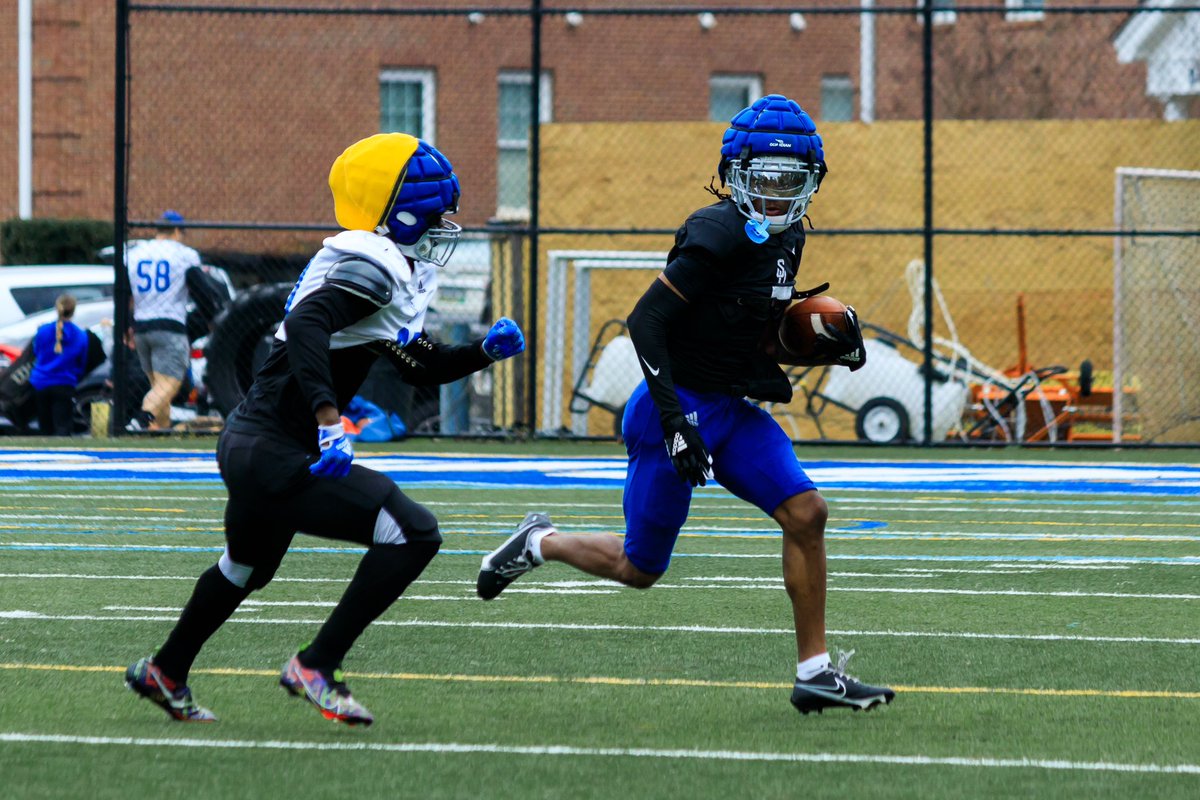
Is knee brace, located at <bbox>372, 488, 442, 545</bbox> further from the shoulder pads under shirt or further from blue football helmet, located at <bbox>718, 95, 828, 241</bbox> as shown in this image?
blue football helmet, located at <bbox>718, 95, 828, 241</bbox>

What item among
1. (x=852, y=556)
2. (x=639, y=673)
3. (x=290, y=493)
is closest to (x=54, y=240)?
(x=852, y=556)

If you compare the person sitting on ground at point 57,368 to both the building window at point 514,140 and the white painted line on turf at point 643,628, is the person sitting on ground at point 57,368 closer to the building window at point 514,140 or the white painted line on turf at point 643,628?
the white painted line on turf at point 643,628

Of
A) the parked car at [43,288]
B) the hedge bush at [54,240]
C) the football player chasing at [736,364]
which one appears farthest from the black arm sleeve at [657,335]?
the hedge bush at [54,240]

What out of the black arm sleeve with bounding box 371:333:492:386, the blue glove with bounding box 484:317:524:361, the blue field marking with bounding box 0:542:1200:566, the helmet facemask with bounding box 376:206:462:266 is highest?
the helmet facemask with bounding box 376:206:462:266

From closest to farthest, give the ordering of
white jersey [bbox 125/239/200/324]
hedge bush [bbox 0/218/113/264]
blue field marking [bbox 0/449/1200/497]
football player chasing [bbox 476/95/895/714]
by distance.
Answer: football player chasing [bbox 476/95/895/714]
blue field marking [bbox 0/449/1200/497]
white jersey [bbox 125/239/200/324]
hedge bush [bbox 0/218/113/264]

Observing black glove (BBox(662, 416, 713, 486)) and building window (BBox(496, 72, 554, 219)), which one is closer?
black glove (BBox(662, 416, 713, 486))

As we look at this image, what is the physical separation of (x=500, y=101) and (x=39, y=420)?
40.3 ft

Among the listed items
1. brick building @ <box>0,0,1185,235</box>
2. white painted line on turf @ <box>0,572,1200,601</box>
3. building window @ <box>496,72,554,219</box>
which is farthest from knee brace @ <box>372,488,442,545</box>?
building window @ <box>496,72,554,219</box>

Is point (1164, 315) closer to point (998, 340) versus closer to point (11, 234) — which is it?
point (998, 340)

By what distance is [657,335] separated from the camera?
5891 mm

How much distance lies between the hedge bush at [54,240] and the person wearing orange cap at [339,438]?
21467mm

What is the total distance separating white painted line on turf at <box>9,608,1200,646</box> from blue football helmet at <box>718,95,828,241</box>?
6.01 feet

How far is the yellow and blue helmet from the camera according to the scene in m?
5.41

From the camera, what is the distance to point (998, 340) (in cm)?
1897
